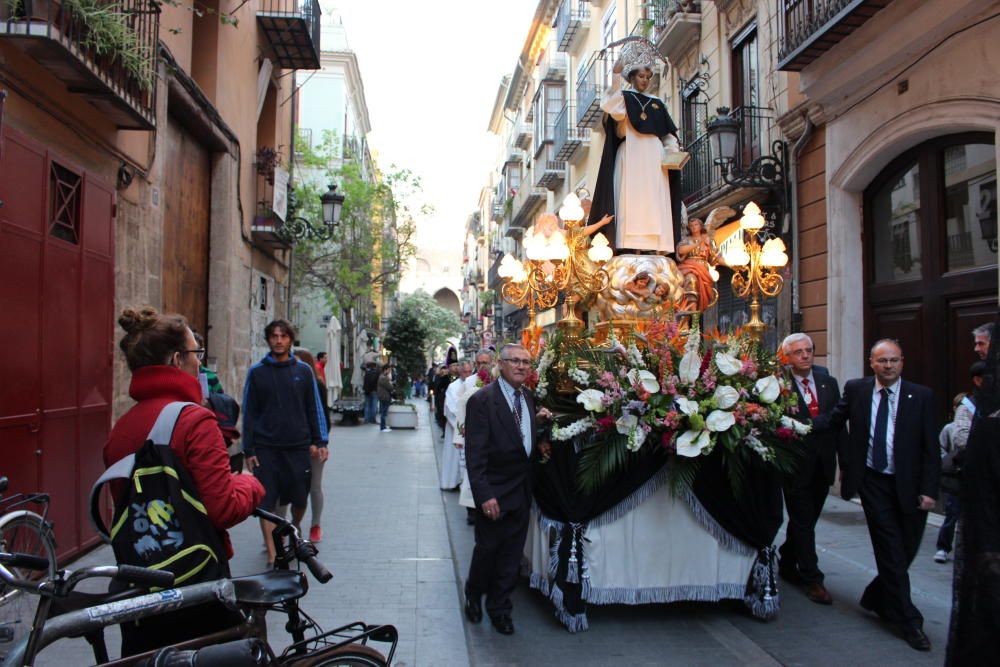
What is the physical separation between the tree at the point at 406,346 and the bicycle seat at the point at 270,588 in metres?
23.1

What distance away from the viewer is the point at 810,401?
609cm

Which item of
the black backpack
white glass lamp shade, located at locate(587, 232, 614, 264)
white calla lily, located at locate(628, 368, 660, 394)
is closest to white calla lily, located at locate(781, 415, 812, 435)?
white calla lily, located at locate(628, 368, 660, 394)

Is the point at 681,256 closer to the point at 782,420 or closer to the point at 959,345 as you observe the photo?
the point at 782,420

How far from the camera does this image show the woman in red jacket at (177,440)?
2.80 meters

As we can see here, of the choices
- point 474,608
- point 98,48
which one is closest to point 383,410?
point 98,48

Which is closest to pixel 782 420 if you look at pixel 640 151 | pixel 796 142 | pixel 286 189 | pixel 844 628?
pixel 844 628

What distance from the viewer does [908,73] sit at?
920 cm

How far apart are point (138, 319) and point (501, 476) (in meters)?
2.72

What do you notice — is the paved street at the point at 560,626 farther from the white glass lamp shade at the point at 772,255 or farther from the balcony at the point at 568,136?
the balcony at the point at 568,136

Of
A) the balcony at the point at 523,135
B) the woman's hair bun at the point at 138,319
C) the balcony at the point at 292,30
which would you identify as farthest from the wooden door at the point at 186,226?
the balcony at the point at 523,135

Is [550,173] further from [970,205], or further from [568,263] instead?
[568,263]

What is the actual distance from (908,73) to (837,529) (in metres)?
5.39

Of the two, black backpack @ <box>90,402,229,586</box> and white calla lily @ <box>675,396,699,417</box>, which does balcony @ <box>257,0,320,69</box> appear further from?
black backpack @ <box>90,402,229,586</box>

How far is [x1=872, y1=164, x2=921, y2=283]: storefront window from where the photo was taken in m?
9.72
